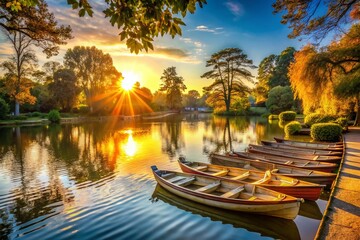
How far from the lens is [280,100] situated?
5197cm

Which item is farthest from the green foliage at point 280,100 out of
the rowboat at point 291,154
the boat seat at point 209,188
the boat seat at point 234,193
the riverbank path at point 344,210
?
the boat seat at point 234,193

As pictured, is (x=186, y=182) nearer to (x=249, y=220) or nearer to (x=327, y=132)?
(x=249, y=220)

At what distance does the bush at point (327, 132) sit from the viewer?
1827cm

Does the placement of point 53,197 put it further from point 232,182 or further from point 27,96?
point 27,96

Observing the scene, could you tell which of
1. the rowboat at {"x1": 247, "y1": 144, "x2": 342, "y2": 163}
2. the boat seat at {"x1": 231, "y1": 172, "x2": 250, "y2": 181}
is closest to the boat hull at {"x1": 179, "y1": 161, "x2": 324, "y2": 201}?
the boat seat at {"x1": 231, "y1": 172, "x2": 250, "y2": 181}

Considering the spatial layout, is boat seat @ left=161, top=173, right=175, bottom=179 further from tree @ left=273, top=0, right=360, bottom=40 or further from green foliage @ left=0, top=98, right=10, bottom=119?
green foliage @ left=0, top=98, right=10, bottom=119

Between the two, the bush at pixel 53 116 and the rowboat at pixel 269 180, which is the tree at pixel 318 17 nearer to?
the rowboat at pixel 269 180

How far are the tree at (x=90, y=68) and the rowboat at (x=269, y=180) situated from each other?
166 feet

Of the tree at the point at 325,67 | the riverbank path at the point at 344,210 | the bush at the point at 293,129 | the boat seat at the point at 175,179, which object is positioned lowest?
the boat seat at the point at 175,179

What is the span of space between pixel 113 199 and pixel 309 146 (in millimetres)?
12067

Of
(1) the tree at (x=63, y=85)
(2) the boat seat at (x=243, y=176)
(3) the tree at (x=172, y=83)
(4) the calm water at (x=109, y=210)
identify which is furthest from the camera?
(3) the tree at (x=172, y=83)

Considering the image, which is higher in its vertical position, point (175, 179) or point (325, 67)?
point (325, 67)

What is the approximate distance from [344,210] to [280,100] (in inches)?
1957

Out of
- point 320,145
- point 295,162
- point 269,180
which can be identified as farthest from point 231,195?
point 320,145
